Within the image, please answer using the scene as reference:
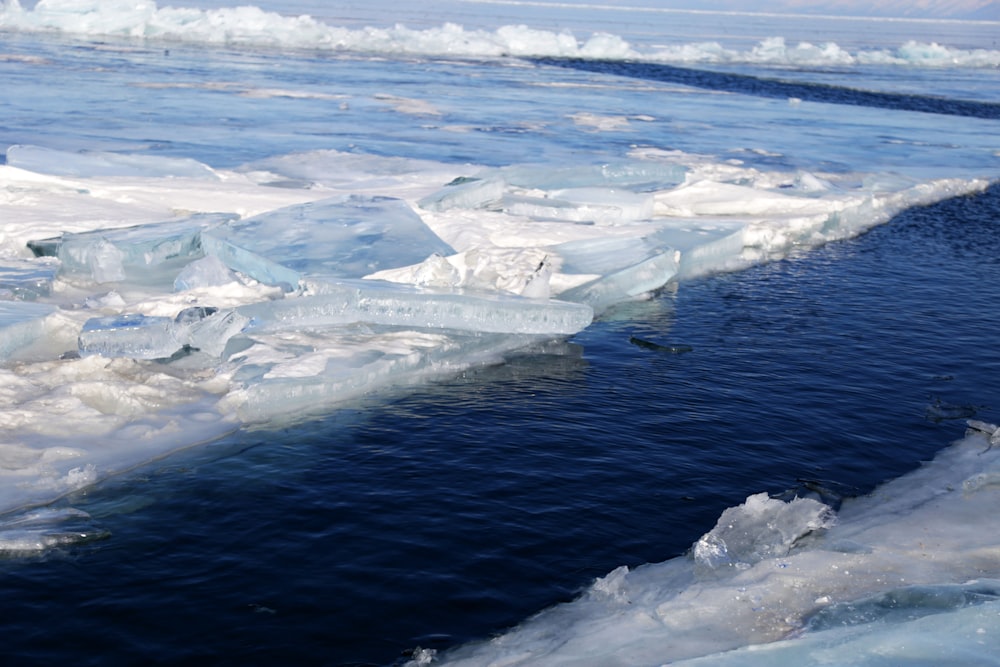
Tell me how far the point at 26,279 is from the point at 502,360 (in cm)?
564

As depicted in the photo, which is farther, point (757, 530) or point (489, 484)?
point (489, 484)

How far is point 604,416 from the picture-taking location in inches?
374

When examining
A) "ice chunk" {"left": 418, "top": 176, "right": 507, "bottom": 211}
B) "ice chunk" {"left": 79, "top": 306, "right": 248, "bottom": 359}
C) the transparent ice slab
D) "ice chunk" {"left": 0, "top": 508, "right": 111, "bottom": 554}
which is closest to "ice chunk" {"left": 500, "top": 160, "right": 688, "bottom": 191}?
"ice chunk" {"left": 418, "top": 176, "right": 507, "bottom": 211}

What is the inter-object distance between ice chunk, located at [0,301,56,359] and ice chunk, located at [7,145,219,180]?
23.8 feet

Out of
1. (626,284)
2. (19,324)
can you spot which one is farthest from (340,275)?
(626,284)

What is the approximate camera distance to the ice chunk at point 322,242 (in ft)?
40.1

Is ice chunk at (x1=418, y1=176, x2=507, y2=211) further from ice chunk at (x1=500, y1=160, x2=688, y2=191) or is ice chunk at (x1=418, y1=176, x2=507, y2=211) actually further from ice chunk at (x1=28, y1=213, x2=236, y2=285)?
ice chunk at (x1=28, y1=213, x2=236, y2=285)

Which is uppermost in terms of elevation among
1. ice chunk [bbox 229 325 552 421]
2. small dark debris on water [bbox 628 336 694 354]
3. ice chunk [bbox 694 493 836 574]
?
small dark debris on water [bbox 628 336 694 354]

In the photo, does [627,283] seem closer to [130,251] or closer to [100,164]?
[130,251]

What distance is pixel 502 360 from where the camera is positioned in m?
10.9

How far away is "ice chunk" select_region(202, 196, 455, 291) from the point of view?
12219 millimetres

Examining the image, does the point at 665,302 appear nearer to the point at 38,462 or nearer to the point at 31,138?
the point at 38,462

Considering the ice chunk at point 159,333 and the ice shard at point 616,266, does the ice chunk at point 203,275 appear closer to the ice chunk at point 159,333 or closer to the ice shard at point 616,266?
the ice chunk at point 159,333

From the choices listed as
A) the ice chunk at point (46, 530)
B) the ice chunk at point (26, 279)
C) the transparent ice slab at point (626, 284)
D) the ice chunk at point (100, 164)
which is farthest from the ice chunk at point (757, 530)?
the ice chunk at point (100, 164)
